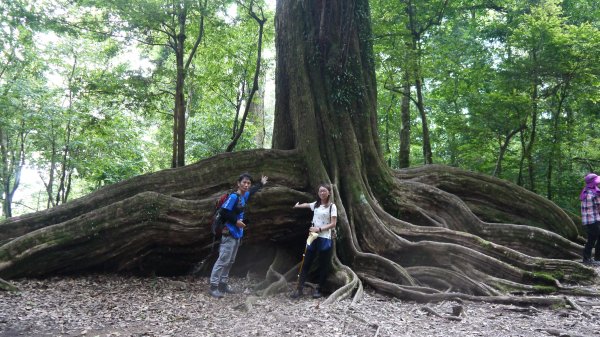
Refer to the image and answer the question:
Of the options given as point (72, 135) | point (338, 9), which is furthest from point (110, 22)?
point (72, 135)

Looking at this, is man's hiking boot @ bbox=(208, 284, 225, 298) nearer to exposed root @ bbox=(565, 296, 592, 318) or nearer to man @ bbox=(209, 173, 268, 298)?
man @ bbox=(209, 173, 268, 298)

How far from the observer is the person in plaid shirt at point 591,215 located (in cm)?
675

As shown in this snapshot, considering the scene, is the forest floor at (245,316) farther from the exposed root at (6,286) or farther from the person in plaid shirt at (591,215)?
the person in plaid shirt at (591,215)

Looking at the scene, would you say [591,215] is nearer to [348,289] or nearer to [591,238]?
[591,238]

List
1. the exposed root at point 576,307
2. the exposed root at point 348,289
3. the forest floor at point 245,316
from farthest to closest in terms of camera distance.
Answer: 1. the exposed root at point 348,289
2. the exposed root at point 576,307
3. the forest floor at point 245,316

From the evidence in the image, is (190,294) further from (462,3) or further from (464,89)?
(462,3)

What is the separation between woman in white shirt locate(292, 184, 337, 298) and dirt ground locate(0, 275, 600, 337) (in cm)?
32

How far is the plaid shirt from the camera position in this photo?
6.83m

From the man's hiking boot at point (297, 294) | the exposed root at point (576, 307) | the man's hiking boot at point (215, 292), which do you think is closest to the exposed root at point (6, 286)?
the man's hiking boot at point (215, 292)

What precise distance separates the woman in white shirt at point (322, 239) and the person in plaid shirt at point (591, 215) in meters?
4.70

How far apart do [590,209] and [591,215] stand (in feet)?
0.36

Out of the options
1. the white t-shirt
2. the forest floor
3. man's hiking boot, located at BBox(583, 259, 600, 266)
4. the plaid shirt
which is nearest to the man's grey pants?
the forest floor

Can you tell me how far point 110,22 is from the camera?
31.2 ft

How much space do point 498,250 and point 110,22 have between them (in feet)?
32.1
